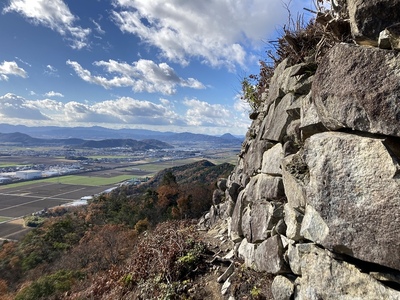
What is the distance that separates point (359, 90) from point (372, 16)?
0.98 meters

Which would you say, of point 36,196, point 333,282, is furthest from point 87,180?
point 333,282

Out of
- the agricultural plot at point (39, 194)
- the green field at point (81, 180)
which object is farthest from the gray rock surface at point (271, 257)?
the green field at point (81, 180)

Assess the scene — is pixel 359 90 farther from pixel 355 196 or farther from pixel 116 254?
pixel 116 254

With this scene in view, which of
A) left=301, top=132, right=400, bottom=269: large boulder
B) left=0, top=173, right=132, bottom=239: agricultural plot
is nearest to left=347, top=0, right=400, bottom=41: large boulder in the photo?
left=301, top=132, right=400, bottom=269: large boulder

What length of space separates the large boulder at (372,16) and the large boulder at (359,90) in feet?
0.71

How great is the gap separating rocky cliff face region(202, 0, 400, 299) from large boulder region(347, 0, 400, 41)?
0.01 m

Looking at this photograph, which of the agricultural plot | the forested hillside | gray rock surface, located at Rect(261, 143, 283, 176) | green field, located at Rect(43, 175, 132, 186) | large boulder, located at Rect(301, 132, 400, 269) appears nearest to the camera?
large boulder, located at Rect(301, 132, 400, 269)

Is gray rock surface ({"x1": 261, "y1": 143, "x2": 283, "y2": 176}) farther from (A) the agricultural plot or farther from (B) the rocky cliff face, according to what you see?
(A) the agricultural plot

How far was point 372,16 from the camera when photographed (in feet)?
10.9

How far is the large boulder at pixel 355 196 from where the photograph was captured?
3.01 m

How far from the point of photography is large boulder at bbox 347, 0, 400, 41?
10.4ft

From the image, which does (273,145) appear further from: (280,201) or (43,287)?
(43,287)

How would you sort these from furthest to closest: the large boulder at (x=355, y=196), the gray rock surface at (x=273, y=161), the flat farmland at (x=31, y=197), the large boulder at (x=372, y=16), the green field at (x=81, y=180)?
1. the green field at (x=81, y=180)
2. the flat farmland at (x=31, y=197)
3. the gray rock surface at (x=273, y=161)
4. the large boulder at (x=372, y=16)
5. the large boulder at (x=355, y=196)

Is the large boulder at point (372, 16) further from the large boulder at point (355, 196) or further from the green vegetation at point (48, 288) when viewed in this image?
the green vegetation at point (48, 288)
